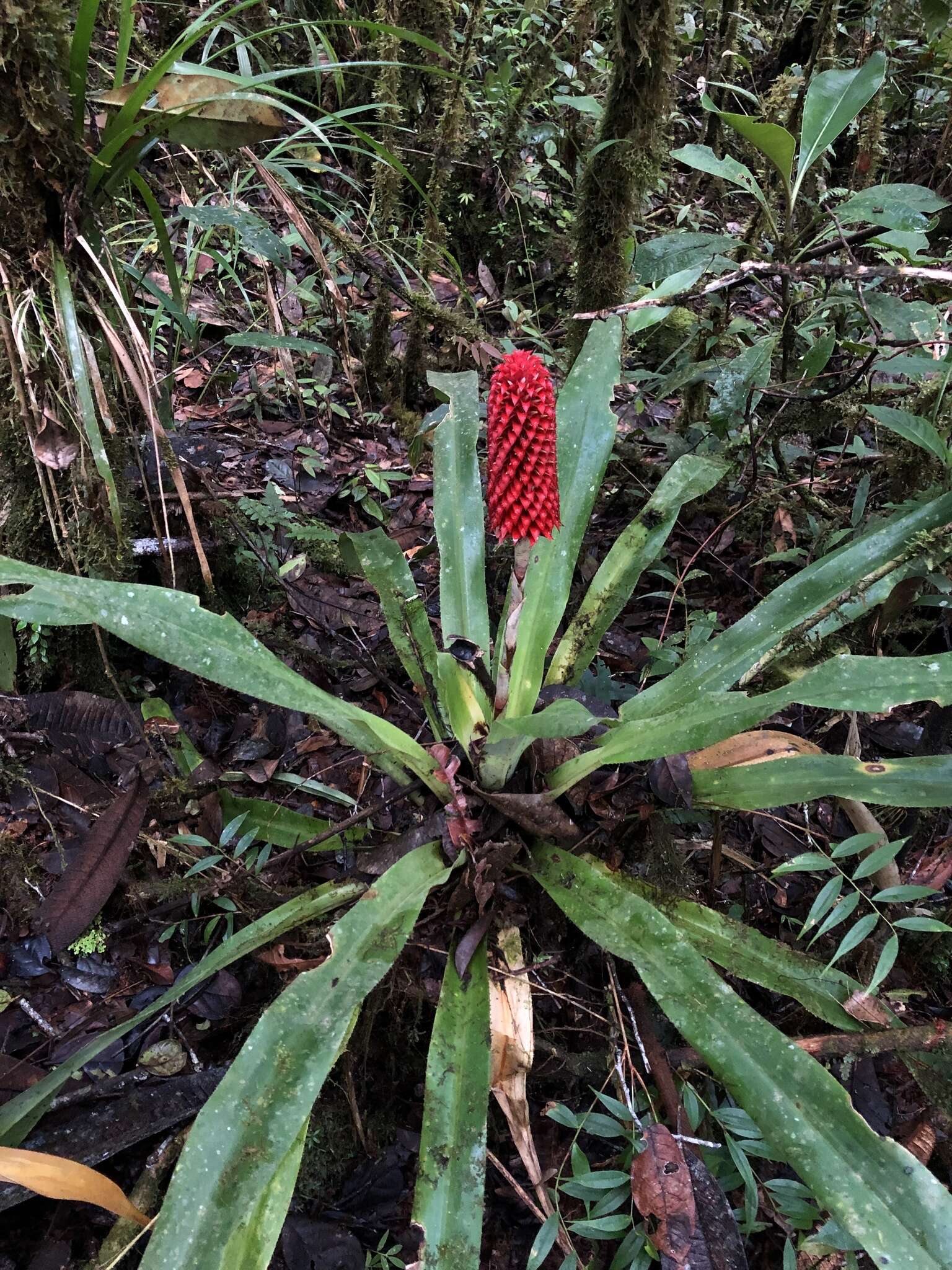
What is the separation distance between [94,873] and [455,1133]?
2.98 ft

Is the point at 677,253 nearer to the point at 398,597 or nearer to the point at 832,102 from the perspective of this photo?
the point at 832,102

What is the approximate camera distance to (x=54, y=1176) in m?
1.14

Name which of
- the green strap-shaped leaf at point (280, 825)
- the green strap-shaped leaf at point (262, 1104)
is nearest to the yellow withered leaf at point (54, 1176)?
the green strap-shaped leaf at point (262, 1104)

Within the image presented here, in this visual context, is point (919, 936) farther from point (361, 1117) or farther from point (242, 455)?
point (242, 455)

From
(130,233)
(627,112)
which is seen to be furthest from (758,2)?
(130,233)

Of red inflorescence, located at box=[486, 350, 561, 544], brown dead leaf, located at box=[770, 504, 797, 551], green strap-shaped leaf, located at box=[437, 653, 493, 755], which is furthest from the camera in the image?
brown dead leaf, located at box=[770, 504, 797, 551]

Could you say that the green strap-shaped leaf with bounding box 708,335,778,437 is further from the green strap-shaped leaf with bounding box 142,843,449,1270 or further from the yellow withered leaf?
the yellow withered leaf

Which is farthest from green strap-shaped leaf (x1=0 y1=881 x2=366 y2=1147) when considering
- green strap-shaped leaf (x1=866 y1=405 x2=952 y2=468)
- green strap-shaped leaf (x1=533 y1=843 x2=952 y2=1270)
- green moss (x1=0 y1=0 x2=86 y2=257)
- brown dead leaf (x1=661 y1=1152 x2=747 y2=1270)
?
green strap-shaped leaf (x1=866 y1=405 x2=952 y2=468)

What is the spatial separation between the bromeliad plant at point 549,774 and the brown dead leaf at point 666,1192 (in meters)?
0.18

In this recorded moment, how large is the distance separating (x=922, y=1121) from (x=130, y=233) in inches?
141

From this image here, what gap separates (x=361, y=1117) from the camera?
155 centimetres

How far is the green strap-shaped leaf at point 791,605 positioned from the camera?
65.7 inches

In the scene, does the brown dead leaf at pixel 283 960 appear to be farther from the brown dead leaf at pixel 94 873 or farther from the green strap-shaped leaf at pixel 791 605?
the green strap-shaped leaf at pixel 791 605

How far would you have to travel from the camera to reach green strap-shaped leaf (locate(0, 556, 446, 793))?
1406mm
